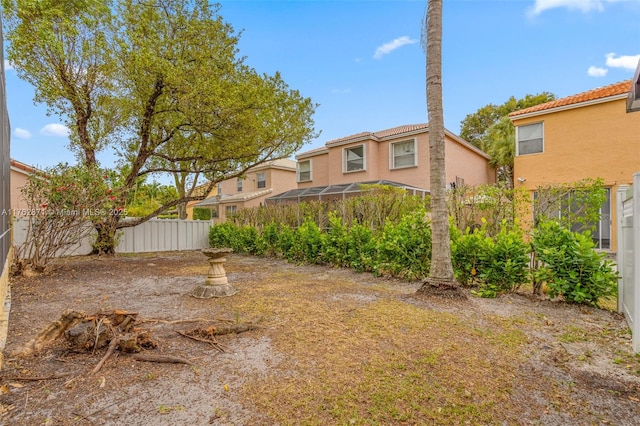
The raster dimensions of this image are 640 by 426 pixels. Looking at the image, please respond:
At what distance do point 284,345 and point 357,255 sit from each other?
5.04 m

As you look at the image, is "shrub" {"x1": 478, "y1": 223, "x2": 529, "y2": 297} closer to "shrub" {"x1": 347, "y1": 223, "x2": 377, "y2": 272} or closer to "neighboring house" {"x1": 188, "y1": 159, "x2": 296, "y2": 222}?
"shrub" {"x1": 347, "y1": 223, "x2": 377, "y2": 272}

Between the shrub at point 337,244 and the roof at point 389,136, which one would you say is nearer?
the shrub at point 337,244

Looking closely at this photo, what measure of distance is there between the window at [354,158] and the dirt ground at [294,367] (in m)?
12.7

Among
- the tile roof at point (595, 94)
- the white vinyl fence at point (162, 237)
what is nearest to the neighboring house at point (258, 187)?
the white vinyl fence at point (162, 237)

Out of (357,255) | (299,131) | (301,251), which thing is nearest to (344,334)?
(357,255)

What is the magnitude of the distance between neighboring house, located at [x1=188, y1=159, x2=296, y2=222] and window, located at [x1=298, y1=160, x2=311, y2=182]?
3.46m

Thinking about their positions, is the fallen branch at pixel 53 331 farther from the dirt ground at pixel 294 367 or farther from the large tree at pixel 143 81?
the large tree at pixel 143 81

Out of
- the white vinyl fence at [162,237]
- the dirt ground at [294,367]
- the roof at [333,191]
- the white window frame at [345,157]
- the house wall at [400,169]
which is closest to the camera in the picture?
the dirt ground at [294,367]

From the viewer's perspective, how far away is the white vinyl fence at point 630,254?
3.16m

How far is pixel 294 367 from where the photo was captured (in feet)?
9.51

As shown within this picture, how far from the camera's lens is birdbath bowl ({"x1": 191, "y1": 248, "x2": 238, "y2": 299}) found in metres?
5.65

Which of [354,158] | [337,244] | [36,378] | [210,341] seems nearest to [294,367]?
[210,341]

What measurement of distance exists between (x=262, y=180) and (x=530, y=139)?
17.5 m

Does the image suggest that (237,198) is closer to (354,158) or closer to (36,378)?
(354,158)
